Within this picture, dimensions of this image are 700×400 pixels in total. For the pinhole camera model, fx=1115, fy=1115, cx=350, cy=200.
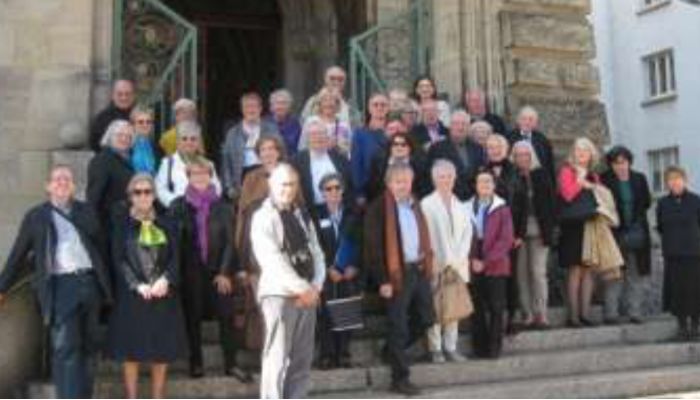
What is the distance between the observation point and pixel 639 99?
31203 millimetres

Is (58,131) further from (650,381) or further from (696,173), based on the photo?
(696,173)

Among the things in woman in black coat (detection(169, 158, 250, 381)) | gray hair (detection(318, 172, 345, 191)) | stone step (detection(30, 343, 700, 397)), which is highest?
gray hair (detection(318, 172, 345, 191))

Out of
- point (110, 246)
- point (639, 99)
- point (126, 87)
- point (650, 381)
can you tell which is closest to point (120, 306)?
point (110, 246)

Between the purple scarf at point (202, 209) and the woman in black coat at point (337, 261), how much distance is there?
870mm

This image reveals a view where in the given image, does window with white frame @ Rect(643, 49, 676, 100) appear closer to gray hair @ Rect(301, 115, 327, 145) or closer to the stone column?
gray hair @ Rect(301, 115, 327, 145)

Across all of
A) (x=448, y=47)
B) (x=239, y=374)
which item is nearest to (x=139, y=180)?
(x=239, y=374)

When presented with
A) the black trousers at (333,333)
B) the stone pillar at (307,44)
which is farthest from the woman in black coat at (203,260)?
the stone pillar at (307,44)

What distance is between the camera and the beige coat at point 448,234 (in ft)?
29.3

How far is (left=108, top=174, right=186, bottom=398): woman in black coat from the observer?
7.64 metres

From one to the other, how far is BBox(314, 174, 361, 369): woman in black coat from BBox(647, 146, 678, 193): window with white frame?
22779 mm

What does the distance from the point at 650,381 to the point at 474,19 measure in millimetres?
4602

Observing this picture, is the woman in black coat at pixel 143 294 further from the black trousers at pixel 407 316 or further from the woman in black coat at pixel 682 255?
the woman in black coat at pixel 682 255

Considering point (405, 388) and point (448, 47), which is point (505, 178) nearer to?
point (405, 388)

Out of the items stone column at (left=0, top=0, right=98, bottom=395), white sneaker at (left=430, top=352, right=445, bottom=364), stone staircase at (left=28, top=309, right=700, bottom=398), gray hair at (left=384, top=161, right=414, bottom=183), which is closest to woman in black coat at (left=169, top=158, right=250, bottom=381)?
stone staircase at (left=28, top=309, right=700, bottom=398)
